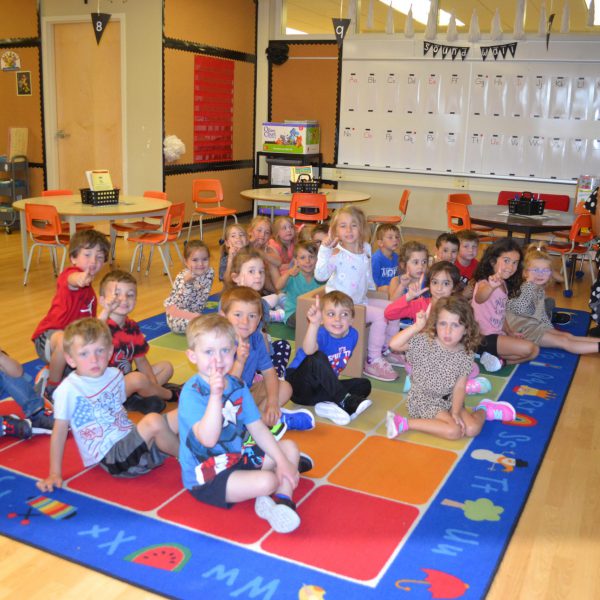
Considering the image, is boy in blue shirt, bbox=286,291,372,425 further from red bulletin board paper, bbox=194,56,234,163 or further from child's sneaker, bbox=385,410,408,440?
red bulletin board paper, bbox=194,56,234,163

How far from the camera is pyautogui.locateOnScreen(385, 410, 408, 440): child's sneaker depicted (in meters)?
3.44

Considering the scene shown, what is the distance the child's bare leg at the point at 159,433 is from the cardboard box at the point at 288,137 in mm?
7303

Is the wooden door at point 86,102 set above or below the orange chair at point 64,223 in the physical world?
above

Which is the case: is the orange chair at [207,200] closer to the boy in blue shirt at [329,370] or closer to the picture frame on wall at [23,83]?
the picture frame on wall at [23,83]

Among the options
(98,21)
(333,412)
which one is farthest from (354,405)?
(98,21)

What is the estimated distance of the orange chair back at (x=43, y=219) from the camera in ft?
19.7

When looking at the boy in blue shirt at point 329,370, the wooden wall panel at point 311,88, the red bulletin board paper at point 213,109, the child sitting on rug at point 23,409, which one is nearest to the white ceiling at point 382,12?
the wooden wall panel at point 311,88

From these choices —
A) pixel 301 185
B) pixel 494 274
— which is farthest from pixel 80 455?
pixel 301 185

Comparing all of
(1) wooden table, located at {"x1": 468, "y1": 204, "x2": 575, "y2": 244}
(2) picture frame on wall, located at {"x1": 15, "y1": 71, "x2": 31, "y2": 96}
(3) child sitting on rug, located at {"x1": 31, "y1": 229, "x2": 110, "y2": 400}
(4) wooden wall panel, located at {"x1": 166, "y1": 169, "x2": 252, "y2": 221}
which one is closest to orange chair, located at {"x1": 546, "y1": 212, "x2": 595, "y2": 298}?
(1) wooden table, located at {"x1": 468, "y1": 204, "x2": 575, "y2": 244}

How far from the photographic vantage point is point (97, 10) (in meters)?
8.66

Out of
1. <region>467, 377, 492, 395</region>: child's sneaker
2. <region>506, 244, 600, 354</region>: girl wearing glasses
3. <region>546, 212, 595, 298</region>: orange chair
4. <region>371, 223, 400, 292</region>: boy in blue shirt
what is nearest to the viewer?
<region>467, 377, 492, 395</region>: child's sneaker

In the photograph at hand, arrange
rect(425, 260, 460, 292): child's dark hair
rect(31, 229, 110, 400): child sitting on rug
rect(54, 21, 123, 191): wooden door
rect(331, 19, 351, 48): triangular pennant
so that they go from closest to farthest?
rect(31, 229, 110, 400): child sitting on rug → rect(425, 260, 460, 292): child's dark hair → rect(331, 19, 351, 48): triangular pennant → rect(54, 21, 123, 191): wooden door

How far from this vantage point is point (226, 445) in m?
2.67

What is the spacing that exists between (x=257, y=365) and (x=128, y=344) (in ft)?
2.23
